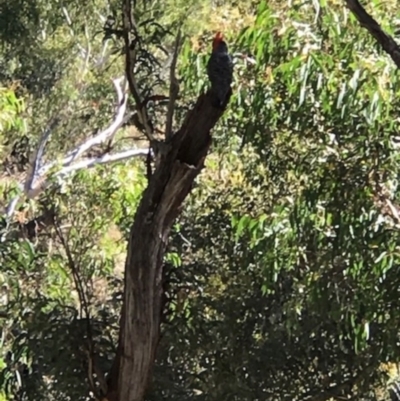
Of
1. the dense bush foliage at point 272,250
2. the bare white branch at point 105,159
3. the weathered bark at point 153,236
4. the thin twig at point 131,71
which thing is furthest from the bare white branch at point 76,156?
the weathered bark at point 153,236

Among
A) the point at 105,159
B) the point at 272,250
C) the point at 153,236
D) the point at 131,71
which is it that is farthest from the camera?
the point at 105,159

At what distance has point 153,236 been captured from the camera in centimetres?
163

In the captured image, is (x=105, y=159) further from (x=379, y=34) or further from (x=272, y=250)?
(x=379, y=34)

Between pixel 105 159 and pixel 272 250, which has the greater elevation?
pixel 105 159

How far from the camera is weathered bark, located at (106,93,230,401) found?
1.59 meters

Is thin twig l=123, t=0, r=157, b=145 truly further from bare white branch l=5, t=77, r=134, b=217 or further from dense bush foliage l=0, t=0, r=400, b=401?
bare white branch l=5, t=77, r=134, b=217

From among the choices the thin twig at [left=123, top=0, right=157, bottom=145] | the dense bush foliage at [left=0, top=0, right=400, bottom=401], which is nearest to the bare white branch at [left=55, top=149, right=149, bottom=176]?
the dense bush foliage at [left=0, top=0, right=400, bottom=401]

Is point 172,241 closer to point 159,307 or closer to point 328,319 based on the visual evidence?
point 328,319

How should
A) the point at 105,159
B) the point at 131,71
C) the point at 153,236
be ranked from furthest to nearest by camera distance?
the point at 105,159
the point at 131,71
the point at 153,236

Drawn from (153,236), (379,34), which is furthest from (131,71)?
(379,34)

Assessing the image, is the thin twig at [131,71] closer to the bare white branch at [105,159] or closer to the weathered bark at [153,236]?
the weathered bark at [153,236]

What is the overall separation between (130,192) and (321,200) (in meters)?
2.28

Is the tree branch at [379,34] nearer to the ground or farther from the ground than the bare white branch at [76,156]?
nearer to the ground

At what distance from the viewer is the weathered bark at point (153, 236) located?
1592mm
